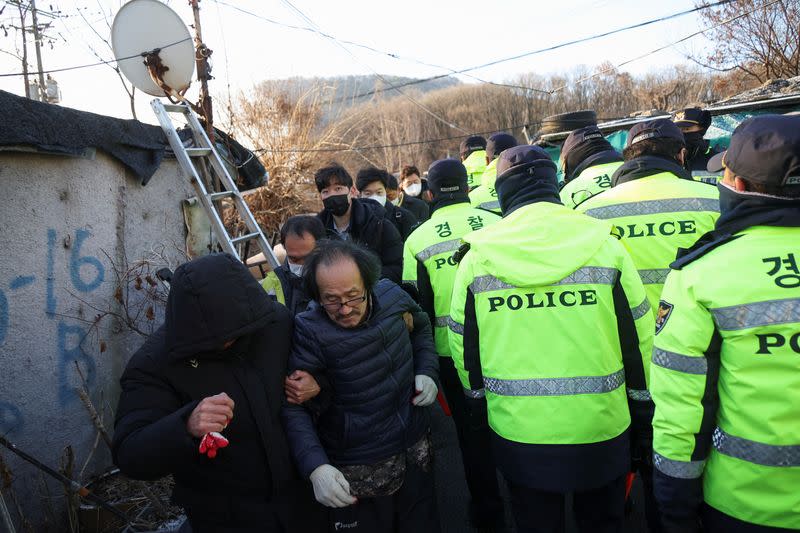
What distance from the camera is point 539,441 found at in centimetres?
196

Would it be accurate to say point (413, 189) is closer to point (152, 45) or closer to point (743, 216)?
point (152, 45)

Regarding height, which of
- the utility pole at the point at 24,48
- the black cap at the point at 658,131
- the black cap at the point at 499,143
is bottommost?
the black cap at the point at 658,131

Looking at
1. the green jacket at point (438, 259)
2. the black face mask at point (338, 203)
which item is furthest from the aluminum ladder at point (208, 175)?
the green jacket at point (438, 259)

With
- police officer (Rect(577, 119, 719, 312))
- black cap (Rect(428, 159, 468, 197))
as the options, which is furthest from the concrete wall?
police officer (Rect(577, 119, 719, 312))

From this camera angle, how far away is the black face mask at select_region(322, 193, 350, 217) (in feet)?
13.2

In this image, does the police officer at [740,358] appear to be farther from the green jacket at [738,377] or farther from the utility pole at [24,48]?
the utility pole at [24,48]

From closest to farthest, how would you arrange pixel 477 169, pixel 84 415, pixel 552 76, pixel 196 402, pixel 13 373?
pixel 196 402 < pixel 13 373 < pixel 84 415 < pixel 477 169 < pixel 552 76

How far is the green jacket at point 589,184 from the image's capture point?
3684 mm

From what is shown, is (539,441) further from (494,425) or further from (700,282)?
(700,282)

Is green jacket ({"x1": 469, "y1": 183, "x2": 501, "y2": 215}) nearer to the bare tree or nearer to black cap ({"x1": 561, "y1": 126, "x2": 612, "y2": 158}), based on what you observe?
black cap ({"x1": 561, "y1": 126, "x2": 612, "y2": 158})

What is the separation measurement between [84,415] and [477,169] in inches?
198

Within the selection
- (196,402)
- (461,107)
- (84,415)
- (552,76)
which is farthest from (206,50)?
(552,76)

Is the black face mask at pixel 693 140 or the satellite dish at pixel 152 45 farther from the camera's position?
the satellite dish at pixel 152 45

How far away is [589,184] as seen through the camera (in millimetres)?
3721
